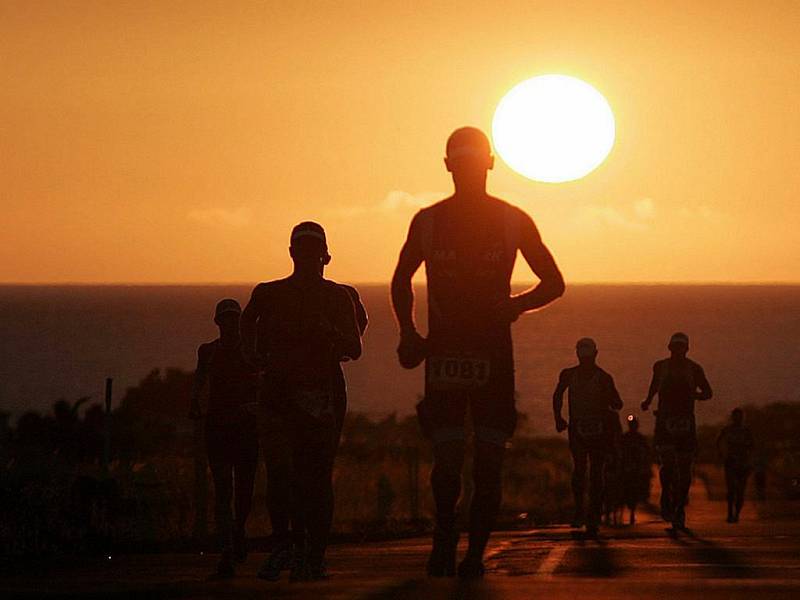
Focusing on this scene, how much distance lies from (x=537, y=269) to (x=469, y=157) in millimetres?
716

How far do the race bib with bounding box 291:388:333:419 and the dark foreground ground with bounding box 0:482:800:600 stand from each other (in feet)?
3.16

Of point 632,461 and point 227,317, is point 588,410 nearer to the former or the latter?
point 227,317

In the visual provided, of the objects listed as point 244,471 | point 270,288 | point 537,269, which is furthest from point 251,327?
point 537,269

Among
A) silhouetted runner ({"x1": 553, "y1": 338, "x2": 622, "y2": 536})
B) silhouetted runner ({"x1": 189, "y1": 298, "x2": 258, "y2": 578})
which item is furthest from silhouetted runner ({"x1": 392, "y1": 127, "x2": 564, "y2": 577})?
silhouetted runner ({"x1": 553, "y1": 338, "x2": 622, "y2": 536})

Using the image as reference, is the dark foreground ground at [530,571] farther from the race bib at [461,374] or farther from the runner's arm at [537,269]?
the runner's arm at [537,269]

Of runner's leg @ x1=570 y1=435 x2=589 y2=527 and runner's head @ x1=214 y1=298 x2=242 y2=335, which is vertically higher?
runner's head @ x1=214 y1=298 x2=242 y2=335

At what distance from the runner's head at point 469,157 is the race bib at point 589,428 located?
9.26m

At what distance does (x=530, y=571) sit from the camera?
13.3 meters

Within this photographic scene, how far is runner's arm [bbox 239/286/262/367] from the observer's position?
1238cm

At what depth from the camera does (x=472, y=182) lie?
35.6 ft

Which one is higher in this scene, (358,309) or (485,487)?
(358,309)

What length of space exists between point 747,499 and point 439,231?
2738 centimetres

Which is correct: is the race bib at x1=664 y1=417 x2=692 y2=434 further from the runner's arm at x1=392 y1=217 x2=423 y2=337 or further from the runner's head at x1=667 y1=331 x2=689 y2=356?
the runner's arm at x1=392 y1=217 x2=423 y2=337

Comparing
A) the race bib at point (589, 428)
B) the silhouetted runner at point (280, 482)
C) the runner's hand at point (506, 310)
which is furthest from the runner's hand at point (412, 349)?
the race bib at point (589, 428)
